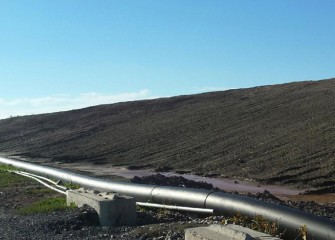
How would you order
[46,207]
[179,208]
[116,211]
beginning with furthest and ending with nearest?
1. [46,207]
2. [179,208]
3. [116,211]

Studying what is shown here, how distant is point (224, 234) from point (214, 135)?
22.9 meters

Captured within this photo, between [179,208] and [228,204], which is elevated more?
[228,204]

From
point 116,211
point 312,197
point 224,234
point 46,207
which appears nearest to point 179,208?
point 116,211

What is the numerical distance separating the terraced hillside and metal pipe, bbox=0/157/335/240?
267 inches

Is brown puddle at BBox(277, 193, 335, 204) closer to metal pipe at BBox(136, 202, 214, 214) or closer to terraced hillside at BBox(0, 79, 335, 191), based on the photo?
terraced hillside at BBox(0, 79, 335, 191)

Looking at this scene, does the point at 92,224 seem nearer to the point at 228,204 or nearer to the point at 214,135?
the point at 228,204

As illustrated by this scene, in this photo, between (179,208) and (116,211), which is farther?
(179,208)

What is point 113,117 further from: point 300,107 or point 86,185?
point 86,185

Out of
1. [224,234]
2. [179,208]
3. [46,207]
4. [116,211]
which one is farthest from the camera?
[46,207]

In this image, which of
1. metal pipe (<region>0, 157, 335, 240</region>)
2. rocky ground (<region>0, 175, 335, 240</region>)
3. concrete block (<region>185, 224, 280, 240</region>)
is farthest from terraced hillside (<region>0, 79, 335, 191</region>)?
concrete block (<region>185, 224, 280, 240</region>)

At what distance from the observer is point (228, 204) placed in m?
9.90

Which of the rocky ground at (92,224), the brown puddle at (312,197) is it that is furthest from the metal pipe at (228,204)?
the brown puddle at (312,197)

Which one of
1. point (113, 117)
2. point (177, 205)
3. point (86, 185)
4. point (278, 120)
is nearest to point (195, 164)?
point (278, 120)

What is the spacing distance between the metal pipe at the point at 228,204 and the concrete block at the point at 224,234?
114cm
